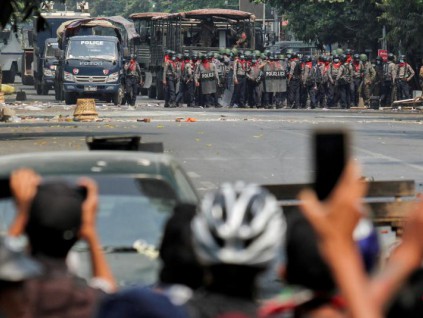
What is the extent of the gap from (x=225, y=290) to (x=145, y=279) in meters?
3.52

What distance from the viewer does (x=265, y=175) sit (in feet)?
70.5

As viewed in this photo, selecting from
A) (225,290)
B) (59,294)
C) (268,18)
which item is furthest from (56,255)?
(268,18)

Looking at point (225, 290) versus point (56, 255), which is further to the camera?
point (56, 255)

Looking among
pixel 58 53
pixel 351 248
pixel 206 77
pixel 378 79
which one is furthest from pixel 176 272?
pixel 378 79

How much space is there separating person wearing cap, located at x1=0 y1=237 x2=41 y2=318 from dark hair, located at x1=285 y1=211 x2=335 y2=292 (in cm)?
64

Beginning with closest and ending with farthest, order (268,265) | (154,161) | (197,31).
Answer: (268,265)
(154,161)
(197,31)

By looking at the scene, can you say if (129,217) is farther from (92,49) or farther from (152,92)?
(152,92)

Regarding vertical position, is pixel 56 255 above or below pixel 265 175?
above

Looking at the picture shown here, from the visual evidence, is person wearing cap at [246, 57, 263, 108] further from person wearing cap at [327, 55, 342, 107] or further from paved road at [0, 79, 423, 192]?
paved road at [0, 79, 423, 192]

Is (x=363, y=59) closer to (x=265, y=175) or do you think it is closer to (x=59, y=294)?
(x=265, y=175)

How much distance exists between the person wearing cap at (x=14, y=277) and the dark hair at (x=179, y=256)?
15.5 inches

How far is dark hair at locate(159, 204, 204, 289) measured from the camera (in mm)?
4043

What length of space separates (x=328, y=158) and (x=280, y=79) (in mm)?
50903

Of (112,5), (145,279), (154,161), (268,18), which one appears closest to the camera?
(145,279)
